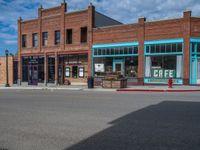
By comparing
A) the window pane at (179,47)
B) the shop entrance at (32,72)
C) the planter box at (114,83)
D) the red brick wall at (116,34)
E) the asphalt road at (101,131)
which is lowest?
the asphalt road at (101,131)

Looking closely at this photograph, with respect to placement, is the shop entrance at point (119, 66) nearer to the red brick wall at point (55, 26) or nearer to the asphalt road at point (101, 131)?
the red brick wall at point (55, 26)

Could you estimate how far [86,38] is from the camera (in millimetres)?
30141

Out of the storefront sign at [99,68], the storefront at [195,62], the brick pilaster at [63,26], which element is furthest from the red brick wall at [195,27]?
the brick pilaster at [63,26]

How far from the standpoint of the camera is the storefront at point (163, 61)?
23578mm

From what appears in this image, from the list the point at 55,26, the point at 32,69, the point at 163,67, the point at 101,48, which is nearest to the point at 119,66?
the point at 101,48

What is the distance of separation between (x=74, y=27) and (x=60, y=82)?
7692 mm

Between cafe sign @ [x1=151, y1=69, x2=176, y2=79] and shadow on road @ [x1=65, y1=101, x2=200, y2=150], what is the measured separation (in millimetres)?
16063

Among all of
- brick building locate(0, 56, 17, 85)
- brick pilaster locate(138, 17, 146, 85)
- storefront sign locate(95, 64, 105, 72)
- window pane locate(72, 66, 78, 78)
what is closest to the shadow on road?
brick pilaster locate(138, 17, 146, 85)

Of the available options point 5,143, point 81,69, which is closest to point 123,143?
point 5,143

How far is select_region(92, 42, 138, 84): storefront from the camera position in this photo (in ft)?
86.1

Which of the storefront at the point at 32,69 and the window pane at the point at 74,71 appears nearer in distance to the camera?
the window pane at the point at 74,71

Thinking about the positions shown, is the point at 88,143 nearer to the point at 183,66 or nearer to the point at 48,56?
the point at 183,66

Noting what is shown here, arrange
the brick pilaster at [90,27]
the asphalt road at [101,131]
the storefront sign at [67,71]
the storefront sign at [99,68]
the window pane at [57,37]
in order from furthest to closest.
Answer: the window pane at [57,37] < the storefront sign at [67,71] < the brick pilaster at [90,27] < the storefront sign at [99,68] < the asphalt road at [101,131]

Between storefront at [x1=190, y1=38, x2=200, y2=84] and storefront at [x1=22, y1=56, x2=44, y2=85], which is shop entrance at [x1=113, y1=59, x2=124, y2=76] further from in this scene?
storefront at [x1=22, y1=56, x2=44, y2=85]
